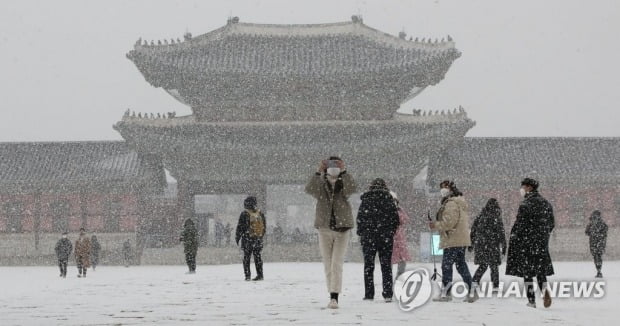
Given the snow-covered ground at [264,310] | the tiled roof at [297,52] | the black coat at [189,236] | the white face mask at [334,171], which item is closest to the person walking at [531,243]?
the snow-covered ground at [264,310]

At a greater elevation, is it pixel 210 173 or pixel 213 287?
pixel 210 173

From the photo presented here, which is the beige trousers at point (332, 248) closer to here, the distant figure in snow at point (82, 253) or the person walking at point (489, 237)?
the person walking at point (489, 237)

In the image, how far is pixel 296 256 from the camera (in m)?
26.2

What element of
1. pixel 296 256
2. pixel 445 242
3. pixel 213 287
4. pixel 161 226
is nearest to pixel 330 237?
pixel 445 242

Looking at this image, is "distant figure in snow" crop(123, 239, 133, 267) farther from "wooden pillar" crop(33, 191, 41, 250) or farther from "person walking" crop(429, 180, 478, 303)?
"person walking" crop(429, 180, 478, 303)

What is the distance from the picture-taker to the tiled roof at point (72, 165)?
27.7 meters

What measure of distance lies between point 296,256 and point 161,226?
4.77m

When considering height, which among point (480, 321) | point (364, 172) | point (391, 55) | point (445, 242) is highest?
point (391, 55)

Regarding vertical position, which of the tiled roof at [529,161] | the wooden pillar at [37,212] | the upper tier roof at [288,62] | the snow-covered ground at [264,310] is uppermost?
the upper tier roof at [288,62]

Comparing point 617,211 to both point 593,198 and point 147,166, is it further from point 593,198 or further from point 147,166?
point 147,166

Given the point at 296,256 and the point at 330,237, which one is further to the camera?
the point at 296,256

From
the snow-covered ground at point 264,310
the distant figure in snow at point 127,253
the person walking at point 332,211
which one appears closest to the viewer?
the snow-covered ground at point 264,310

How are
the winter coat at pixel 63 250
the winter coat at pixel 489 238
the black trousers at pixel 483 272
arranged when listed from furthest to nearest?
1. the winter coat at pixel 63 250
2. the winter coat at pixel 489 238
3. the black trousers at pixel 483 272

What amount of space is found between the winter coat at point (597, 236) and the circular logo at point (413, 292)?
6.03 metres
